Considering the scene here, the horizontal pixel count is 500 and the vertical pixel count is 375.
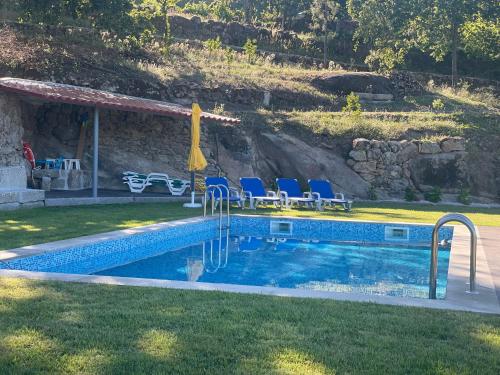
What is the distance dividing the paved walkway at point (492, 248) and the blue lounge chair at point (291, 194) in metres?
4.94

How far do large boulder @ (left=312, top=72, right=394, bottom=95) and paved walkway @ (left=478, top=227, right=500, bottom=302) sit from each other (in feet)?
51.2

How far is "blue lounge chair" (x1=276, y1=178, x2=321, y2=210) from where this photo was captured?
51.6 ft

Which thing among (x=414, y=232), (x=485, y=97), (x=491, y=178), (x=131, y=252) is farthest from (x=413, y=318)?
(x=485, y=97)

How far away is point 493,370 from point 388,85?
2563 centimetres

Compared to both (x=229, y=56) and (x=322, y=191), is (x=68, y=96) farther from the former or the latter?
(x=229, y=56)

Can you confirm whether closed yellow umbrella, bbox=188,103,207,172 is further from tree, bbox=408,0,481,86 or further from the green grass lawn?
tree, bbox=408,0,481,86

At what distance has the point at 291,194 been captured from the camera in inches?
642

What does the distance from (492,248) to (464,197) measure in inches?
413

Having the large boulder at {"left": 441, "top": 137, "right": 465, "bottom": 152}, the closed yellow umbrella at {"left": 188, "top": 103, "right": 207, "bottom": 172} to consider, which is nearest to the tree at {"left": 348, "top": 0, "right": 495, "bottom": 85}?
the large boulder at {"left": 441, "top": 137, "right": 465, "bottom": 152}

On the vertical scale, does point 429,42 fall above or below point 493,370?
above

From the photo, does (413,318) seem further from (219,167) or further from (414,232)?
(219,167)

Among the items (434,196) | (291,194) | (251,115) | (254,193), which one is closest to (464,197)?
(434,196)

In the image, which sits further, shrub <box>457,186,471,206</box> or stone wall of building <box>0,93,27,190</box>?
shrub <box>457,186,471,206</box>

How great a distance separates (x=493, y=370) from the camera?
3531 millimetres
